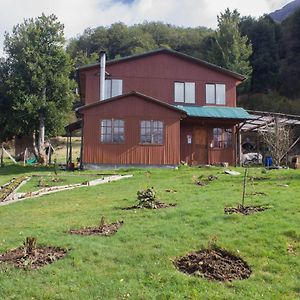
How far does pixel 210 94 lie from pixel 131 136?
Answer: 26.5ft

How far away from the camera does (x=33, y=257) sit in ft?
21.9

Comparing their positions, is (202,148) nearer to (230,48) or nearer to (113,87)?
(113,87)

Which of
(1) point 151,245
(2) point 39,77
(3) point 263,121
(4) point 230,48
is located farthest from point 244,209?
(4) point 230,48

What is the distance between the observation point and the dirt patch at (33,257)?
644 centimetres

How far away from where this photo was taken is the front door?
27141 mm

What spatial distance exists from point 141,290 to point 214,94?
24.5 meters

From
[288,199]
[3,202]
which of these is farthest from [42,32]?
[288,199]

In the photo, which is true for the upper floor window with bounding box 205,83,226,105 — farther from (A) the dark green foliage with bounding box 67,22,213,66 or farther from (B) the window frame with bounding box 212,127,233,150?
(A) the dark green foliage with bounding box 67,22,213,66

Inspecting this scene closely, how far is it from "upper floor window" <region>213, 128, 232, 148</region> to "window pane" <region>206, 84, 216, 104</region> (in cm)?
233

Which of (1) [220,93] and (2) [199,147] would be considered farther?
(1) [220,93]

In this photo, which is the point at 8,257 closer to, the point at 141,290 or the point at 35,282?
the point at 35,282

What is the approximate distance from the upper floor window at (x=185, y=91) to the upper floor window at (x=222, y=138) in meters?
2.66

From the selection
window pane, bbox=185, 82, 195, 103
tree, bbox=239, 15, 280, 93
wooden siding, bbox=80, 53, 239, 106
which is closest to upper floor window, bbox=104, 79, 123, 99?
wooden siding, bbox=80, 53, 239, 106

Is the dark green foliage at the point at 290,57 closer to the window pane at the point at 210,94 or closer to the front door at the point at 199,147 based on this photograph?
the window pane at the point at 210,94
